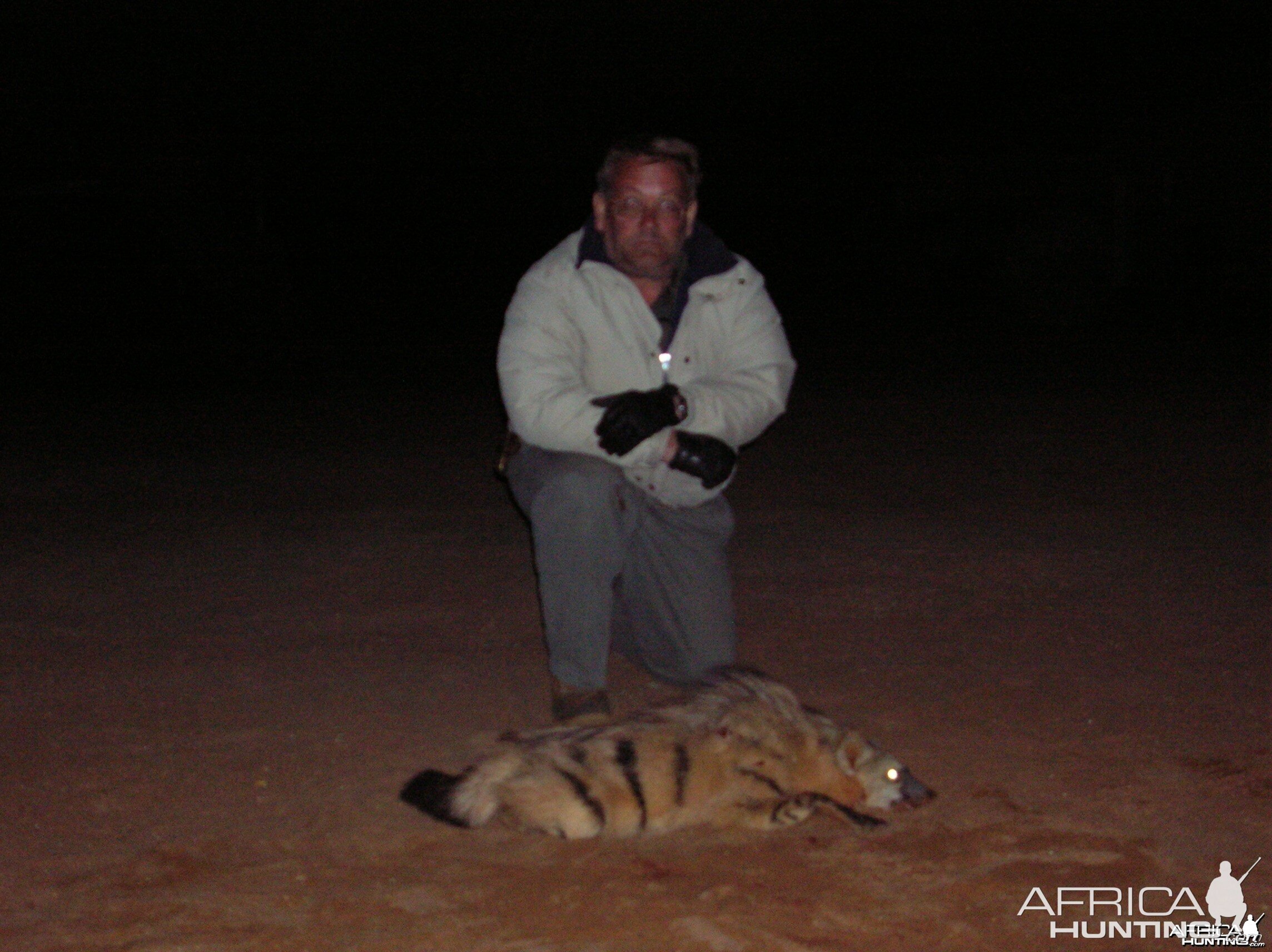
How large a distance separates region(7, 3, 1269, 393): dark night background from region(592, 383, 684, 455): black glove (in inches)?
555

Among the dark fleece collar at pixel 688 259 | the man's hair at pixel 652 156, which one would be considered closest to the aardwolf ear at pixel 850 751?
the dark fleece collar at pixel 688 259

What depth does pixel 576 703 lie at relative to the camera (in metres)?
4.01

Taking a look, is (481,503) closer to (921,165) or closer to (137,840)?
(137,840)

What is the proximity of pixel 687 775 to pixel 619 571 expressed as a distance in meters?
0.87

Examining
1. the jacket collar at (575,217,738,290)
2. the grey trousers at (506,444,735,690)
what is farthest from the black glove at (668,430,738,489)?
the jacket collar at (575,217,738,290)

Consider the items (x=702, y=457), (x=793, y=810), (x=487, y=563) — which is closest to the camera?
(x=793, y=810)

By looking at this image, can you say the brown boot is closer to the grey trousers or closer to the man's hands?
the grey trousers

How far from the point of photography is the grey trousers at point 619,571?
156 inches

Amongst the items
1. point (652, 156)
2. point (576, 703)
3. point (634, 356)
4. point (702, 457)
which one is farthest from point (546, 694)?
point (652, 156)

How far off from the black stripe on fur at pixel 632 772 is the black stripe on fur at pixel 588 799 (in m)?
0.08

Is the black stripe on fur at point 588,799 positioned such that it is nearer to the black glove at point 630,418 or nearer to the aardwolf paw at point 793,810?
the aardwolf paw at point 793,810

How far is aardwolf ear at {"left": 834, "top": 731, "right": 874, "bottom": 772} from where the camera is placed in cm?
344

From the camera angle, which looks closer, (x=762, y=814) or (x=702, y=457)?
(x=762, y=814)

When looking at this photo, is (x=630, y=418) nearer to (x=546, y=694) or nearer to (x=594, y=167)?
(x=546, y=694)
